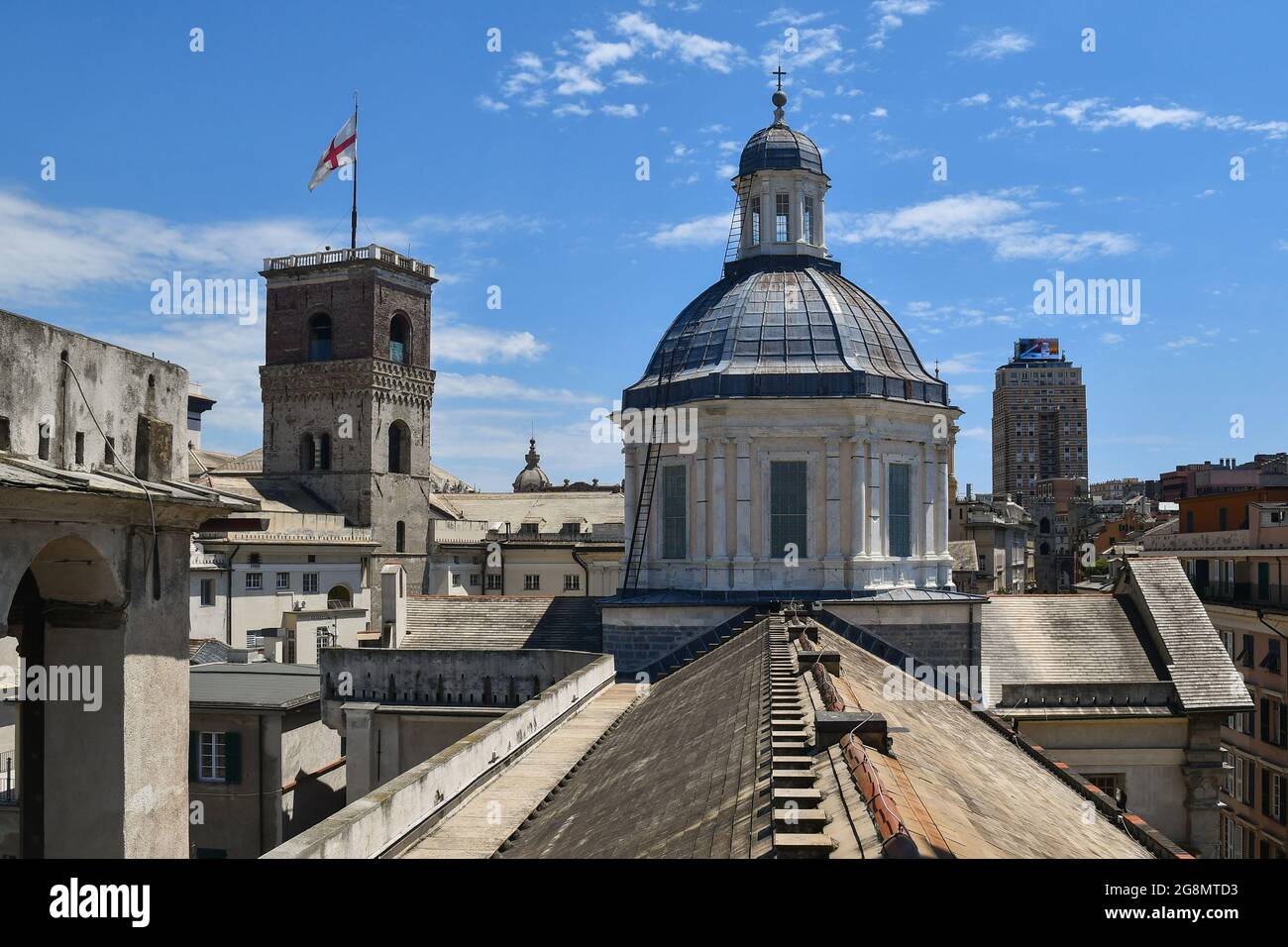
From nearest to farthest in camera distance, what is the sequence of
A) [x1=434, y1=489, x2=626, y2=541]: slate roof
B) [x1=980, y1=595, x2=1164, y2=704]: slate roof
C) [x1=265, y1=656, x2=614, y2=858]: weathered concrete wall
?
1. [x1=265, y1=656, x2=614, y2=858]: weathered concrete wall
2. [x1=980, y1=595, x2=1164, y2=704]: slate roof
3. [x1=434, y1=489, x2=626, y2=541]: slate roof

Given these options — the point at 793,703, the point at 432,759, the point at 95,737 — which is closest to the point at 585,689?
the point at 432,759

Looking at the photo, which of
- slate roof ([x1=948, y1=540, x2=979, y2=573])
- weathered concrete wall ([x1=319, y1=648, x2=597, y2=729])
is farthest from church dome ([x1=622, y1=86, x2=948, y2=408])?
slate roof ([x1=948, y1=540, x2=979, y2=573])

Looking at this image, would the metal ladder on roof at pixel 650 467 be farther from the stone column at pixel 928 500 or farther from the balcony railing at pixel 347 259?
the balcony railing at pixel 347 259

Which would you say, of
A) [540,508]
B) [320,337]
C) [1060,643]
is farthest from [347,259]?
[1060,643]

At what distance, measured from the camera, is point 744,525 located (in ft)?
103

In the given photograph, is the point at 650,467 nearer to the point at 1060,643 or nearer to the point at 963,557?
the point at 1060,643

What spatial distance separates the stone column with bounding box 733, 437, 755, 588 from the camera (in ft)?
103

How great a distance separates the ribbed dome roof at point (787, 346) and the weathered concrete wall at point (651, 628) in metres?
5.71

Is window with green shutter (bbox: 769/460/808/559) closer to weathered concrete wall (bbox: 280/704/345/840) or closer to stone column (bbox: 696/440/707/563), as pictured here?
stone column (bbox: 696/440/707/563)

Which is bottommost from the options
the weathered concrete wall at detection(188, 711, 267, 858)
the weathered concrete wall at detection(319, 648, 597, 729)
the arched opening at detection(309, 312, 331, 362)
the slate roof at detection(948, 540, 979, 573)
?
the weathered concrete wall at detection(188, 711, 267, 858)

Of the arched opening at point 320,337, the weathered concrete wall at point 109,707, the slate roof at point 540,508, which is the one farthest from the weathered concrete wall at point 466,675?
the arched opening at point 320,337

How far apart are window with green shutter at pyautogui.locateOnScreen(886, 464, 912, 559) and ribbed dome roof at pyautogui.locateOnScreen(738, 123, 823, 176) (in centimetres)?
1021

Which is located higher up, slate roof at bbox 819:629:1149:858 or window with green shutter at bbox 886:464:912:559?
window with green shutter at bbox 886:464:912:559

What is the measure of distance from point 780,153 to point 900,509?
1178 centimetres
